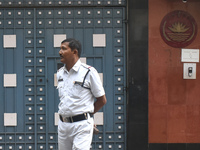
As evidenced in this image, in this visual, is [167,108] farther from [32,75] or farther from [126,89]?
[32,75]

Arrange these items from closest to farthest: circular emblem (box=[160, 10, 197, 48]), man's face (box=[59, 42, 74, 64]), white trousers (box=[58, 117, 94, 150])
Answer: white trousers (box=[58, 117, 94, 150]), man's face (box=[59, 42, 74, 64]), circular emblem (box=[160, 10, 197, 48])

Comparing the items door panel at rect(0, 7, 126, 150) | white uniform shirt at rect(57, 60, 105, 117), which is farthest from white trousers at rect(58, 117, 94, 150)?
door panel at rect(0, 7, 126, 150)

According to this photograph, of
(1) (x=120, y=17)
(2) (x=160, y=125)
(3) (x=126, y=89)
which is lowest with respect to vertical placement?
(2) (x=160, y=125)

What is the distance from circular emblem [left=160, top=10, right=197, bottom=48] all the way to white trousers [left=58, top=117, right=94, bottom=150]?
3447 mm

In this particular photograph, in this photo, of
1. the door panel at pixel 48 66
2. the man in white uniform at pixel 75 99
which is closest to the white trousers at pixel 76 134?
the man in white uniform at pixel 75 99

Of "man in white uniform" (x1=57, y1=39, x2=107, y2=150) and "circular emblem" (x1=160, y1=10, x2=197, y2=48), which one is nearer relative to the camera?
"man in white uniform" (x1=57, y1=39, x2=107, y2=150)

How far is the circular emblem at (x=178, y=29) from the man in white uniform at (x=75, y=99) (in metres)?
3.16

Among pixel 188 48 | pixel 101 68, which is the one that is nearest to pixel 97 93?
pixel 101 68

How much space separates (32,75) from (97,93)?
10.2ft

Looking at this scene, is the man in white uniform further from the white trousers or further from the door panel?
the door panel

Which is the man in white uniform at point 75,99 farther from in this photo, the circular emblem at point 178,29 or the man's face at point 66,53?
the circular emblem at point 178,29

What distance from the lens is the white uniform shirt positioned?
4039 mm

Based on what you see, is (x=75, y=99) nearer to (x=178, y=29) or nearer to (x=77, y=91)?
(x=77, y=91)

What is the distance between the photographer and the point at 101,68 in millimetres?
6898
